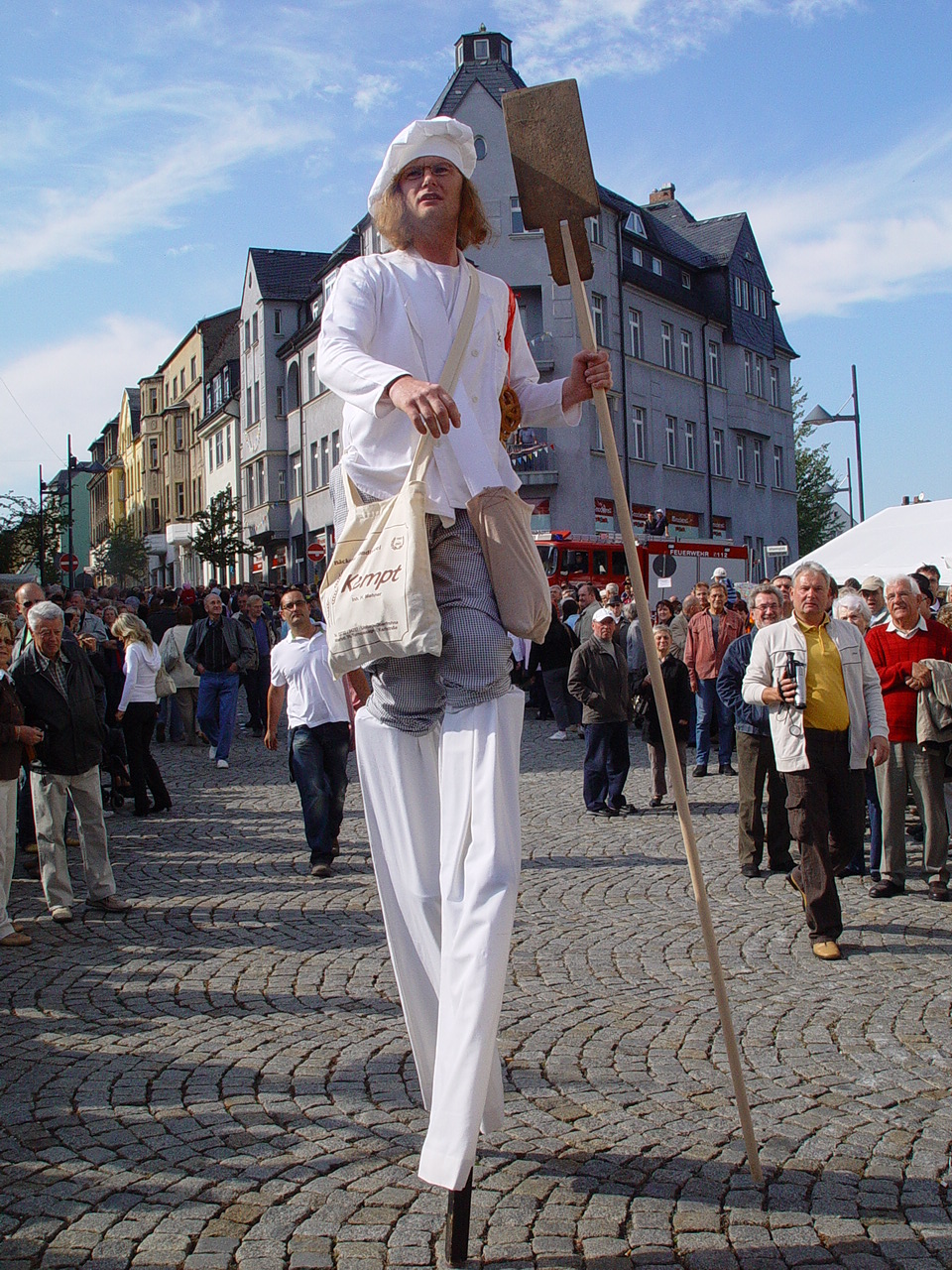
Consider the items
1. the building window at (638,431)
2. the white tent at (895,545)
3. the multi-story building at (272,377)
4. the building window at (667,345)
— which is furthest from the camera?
the multi-story building at (272,377)

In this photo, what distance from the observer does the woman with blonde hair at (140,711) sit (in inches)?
459

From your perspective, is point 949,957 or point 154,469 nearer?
point 949,957

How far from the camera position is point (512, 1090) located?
4047 mm

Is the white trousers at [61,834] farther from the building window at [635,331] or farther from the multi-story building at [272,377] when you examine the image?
the multi-story building at [272,377]

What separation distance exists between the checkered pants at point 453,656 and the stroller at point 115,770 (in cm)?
964

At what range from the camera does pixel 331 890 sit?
7.95 metres

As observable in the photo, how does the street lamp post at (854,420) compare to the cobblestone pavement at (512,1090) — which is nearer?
the cobblestone pavement at (512,1090)

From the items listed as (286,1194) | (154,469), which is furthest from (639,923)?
(154,469)

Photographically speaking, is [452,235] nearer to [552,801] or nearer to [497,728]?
[497,728]

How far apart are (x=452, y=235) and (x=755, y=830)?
20.2 feet

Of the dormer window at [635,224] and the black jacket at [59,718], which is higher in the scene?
the dormer window at [635,224]

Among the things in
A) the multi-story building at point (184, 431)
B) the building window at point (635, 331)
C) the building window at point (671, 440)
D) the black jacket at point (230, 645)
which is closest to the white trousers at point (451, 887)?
the black jacket at point (230, 645)

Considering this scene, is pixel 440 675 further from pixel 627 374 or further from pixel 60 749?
pixel 627 374

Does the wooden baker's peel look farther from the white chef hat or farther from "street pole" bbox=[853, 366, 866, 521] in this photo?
"street pole" bbox=[853, 366, 866, 521]
